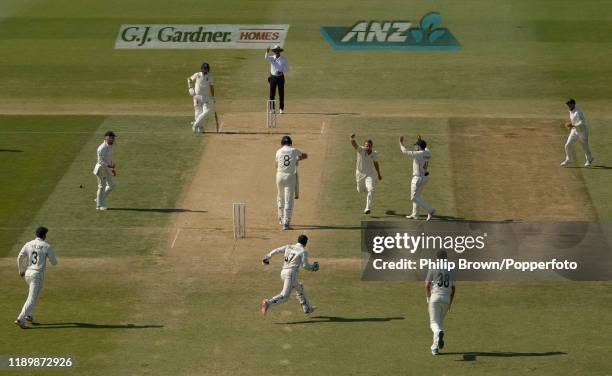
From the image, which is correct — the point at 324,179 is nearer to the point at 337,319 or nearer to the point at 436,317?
the point at 337,319

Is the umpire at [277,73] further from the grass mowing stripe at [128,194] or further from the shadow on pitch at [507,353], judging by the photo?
the shadow on pitch at [507,353]

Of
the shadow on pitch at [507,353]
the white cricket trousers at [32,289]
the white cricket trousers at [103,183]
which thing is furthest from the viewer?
the white cricket trousers at [103,183]

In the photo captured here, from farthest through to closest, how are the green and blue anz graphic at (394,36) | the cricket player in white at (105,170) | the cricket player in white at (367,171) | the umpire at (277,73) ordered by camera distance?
the green and blue anz graphic at (394,36) → the umpire at (277,73) → the cricket player in white at (105,170) → the cricket player in white at (367,171)

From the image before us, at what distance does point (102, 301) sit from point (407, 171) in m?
12.8

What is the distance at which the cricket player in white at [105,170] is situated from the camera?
125ft

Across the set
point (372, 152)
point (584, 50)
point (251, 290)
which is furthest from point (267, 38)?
point (251, 290)

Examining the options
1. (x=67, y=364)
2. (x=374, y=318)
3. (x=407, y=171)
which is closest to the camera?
(x=67, y=364)

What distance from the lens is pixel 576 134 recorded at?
41.9 metres

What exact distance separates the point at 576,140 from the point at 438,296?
1470 cm

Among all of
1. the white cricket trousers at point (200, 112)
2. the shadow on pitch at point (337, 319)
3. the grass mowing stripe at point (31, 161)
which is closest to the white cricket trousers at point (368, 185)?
the shadow on pitch at point (337, 319)

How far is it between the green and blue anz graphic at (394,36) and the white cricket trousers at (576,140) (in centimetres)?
1640

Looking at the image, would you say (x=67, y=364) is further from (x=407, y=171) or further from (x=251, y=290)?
(x=407, y=171)

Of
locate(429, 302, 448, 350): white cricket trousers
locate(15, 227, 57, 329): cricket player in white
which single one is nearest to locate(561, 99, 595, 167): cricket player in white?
locate(429, 302, 448, 350): white cricket trousers

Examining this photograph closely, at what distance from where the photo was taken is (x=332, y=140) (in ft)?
148
